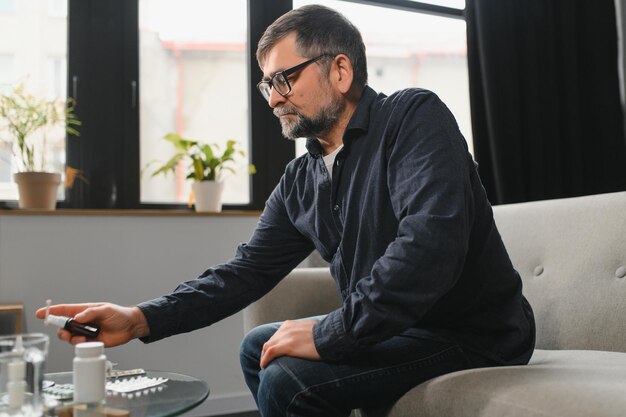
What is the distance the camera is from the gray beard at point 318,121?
136 cm

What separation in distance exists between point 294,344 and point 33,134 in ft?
5.97

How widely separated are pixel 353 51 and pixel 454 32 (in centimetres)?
216

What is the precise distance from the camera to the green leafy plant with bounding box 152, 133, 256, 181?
8.38ft

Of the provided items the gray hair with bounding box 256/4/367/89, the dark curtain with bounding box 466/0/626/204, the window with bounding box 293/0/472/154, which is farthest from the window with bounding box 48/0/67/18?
the dark curtain with bounding box 466/0/626/204

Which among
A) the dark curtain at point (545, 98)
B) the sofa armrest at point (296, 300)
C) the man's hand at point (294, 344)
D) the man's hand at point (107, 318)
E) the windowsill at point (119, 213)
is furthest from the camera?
the dark curtain at point (545, 98)

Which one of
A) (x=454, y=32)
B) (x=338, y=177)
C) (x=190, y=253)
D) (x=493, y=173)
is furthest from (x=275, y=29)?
(x=454, y=32)

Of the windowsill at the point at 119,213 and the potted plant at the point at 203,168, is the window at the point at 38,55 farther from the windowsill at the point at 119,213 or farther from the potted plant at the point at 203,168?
the potted plant at the point at 203,168

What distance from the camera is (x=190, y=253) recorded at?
8.27 ft

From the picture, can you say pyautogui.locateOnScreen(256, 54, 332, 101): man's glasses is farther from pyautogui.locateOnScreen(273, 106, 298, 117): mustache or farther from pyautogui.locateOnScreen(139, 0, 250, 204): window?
pyautogui.locateOnScreen(139, 0, 250, 204): window

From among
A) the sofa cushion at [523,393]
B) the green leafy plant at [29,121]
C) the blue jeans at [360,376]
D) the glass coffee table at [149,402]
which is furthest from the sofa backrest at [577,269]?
the green leafy plant at [29,121]

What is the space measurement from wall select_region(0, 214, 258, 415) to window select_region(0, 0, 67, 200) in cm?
30

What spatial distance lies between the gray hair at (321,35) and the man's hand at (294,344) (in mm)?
561

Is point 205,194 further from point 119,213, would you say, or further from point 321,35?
→ point 321,35

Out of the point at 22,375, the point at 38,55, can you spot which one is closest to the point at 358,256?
the point at 22,375
